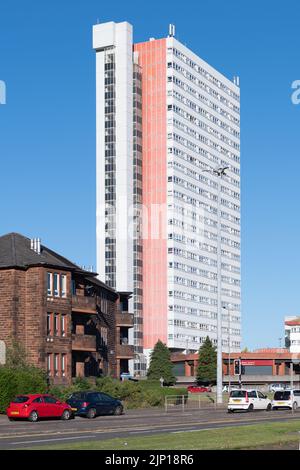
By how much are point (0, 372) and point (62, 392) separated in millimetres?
9118

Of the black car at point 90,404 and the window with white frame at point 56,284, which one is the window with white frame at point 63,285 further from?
the black car at point 90,404

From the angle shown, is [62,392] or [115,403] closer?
[115,403]

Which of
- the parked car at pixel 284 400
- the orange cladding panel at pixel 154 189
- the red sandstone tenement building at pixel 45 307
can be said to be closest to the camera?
the parked car at pixel 284 400

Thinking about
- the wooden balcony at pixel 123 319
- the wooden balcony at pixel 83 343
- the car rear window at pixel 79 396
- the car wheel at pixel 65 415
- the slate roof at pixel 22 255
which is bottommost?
the car wheel at pixel 65 415

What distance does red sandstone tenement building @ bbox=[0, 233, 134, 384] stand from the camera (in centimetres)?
6919

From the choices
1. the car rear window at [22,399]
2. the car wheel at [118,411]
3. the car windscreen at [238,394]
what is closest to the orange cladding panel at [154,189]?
the car windscreen at [238,394]

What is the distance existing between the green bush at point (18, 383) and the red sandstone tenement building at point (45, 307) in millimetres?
5038

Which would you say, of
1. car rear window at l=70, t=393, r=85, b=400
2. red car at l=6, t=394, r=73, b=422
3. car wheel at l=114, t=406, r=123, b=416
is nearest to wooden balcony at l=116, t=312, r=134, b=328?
car wheel at l=114, t=406, r=123, b=416

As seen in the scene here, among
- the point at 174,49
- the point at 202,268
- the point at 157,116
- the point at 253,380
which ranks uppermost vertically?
the point at 174,49

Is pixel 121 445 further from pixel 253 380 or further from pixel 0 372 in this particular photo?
pixel 253 380

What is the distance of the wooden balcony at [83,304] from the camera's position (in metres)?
74.8

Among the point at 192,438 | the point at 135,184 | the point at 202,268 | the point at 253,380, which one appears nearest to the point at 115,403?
the point at 192,438

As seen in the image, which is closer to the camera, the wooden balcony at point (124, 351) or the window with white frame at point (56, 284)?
the window with white frame at point (56, 284)

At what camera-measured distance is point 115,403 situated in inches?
2114
